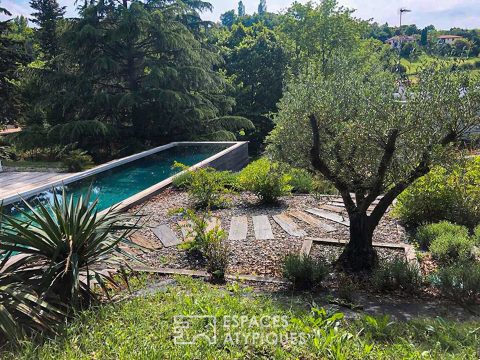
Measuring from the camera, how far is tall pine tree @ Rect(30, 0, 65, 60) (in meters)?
21.5

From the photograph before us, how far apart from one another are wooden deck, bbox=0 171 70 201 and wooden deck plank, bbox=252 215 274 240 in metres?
5.85

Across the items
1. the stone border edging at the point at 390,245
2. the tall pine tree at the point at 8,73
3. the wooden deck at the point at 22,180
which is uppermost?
the tall pine tree at the point at 8,73

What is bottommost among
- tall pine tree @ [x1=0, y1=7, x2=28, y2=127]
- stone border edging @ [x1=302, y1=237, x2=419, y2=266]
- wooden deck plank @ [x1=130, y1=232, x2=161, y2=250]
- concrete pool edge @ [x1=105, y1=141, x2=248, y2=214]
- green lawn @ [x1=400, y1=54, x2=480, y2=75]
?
stone border edging @ [x1=302, y1=237, x2=419, y2=266]

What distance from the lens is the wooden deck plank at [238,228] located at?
554 centimetres

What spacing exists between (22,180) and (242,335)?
9.75 metres

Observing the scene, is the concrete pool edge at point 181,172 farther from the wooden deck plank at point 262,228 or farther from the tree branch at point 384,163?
the tree branch at point 384,163

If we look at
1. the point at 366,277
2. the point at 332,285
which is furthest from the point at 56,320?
the point at 366,277

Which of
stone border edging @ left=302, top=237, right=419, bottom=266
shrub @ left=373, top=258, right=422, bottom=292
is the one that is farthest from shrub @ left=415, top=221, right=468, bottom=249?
shrub @ left=373, top=258, right=422, bottom=292

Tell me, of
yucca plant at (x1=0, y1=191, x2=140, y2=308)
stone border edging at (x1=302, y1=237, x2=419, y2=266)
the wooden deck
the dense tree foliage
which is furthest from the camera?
the dense tree foliage

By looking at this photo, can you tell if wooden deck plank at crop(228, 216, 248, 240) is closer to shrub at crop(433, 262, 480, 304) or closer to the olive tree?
the olive tree

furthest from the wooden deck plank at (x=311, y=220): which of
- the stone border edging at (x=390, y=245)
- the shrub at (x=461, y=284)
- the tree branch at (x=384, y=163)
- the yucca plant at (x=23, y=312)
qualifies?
the yucca plant at (x=23, y=312)

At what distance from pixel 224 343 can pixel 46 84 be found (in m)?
14.0

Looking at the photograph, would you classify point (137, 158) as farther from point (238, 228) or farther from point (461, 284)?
point (461, 284)

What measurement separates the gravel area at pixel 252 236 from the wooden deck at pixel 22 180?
397 centimetres
